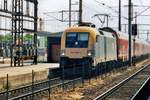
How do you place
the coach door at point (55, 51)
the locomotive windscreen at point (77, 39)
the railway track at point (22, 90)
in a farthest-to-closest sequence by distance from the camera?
1. the coach door at point (55, 51)
2. the locomotive windscreen at point (77, 39)
3. the railway track at point (22, 90)

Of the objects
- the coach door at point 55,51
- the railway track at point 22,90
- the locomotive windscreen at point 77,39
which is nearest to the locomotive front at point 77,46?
the locomotive windscreen at point 77,39

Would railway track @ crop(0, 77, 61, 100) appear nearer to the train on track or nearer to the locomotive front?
the train on track

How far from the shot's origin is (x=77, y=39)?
105 ft

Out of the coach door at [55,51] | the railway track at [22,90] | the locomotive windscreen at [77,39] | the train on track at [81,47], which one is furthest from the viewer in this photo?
the coach door at [55,51]

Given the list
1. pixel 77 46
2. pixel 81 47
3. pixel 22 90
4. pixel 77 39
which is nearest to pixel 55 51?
pixel 77 39

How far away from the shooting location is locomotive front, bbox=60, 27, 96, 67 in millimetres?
31391

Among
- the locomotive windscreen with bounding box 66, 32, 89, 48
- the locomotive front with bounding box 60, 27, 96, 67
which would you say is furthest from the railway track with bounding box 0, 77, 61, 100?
the locomotive windscreen with bounding box 66, 32, 89, 48

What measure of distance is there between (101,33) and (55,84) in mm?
12227

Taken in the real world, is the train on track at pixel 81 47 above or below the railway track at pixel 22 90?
above

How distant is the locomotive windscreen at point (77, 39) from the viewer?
31922mm

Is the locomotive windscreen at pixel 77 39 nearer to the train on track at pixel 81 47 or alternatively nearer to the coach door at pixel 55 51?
the train on track at pixel 81 47

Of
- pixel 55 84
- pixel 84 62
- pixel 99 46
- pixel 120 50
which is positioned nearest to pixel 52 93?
pixel 55 84

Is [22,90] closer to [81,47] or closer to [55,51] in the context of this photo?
[81,47]

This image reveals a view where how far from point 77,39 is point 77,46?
0.55 meters
